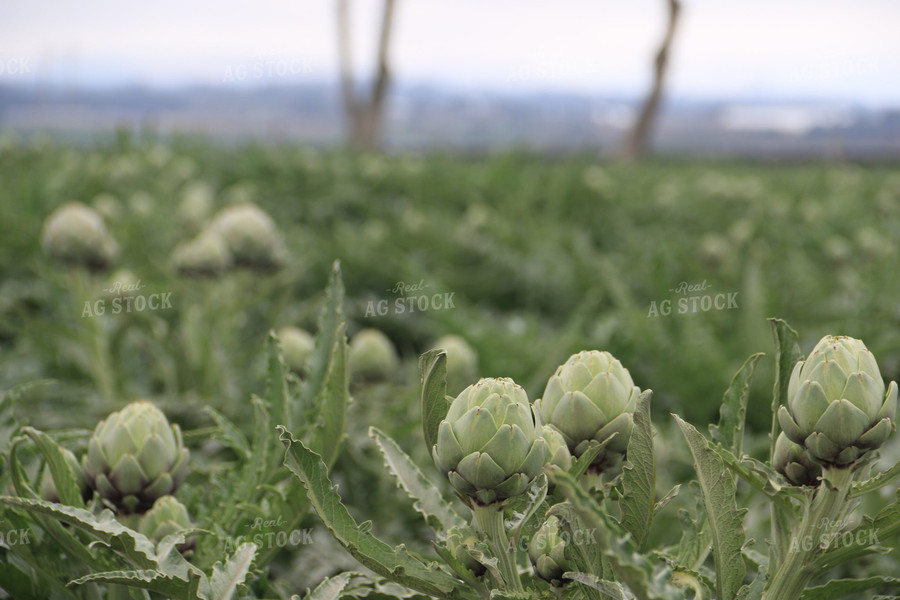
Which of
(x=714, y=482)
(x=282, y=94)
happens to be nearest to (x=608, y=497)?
(x=714, y=482)

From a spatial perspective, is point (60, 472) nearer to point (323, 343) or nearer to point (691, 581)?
point (323, 343)

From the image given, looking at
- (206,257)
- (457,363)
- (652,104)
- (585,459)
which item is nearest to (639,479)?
(585,459)

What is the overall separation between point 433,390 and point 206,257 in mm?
1117

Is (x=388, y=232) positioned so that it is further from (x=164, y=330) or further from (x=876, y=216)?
(x=876, y=216)

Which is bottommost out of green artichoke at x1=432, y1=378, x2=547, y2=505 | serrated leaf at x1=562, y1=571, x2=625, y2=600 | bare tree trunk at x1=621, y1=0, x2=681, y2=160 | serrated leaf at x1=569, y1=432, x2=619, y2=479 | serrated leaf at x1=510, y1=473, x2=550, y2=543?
bare tree trunk at x1=621, y1=0, x2=681, y2=160

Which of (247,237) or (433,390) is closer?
(433,390)

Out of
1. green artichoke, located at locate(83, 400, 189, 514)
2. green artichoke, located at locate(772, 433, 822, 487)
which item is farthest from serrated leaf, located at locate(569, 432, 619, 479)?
green artichoke, located at locate(83, 400, 189, 514)

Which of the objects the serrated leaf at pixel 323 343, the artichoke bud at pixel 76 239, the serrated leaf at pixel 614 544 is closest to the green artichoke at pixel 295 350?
the artichoke bud at pixel 76 239

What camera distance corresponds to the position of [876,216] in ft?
10.9

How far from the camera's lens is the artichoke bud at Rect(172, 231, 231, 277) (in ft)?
5.02

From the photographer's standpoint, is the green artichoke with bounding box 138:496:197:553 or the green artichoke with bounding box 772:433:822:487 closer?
the green artichoke with bounding box 772:433:822:487

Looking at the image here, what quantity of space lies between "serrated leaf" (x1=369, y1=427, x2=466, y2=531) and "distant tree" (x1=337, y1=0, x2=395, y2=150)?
278 inches

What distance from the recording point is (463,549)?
51 cm

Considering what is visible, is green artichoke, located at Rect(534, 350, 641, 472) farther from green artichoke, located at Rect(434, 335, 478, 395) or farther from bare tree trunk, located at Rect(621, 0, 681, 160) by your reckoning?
bare tree trunk, located at Rect(621, 0, 681, 160)
